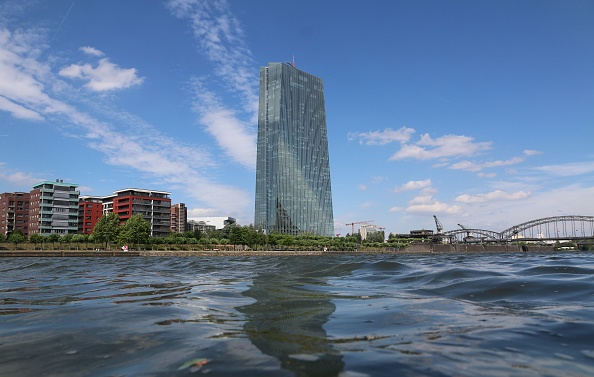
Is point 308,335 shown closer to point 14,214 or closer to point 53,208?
point 53,208

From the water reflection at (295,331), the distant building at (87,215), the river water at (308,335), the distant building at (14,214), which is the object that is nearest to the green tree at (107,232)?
the distant building at (14,214)

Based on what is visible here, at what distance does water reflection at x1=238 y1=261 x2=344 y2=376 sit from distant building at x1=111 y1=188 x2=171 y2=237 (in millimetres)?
156179

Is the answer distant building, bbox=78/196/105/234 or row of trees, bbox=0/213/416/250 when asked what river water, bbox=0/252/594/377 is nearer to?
row of trees, bbox=0/213/416/250

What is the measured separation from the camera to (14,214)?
147 m

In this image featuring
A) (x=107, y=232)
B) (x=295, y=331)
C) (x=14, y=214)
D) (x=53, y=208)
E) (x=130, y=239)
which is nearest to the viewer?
(x=295, y=331)

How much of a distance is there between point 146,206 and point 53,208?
103 feet

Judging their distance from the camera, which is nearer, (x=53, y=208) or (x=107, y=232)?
(x=107, y=232)

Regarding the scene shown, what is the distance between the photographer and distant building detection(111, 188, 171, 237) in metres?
153

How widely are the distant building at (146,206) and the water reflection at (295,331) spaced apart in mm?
156179

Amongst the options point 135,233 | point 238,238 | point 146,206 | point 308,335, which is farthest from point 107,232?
point 308,335

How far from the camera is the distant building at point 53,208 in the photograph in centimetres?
13712

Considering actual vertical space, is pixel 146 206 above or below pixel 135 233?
above

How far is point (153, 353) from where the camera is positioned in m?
4.45

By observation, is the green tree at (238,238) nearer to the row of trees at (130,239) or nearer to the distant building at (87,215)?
the row of trees at (130,239)
